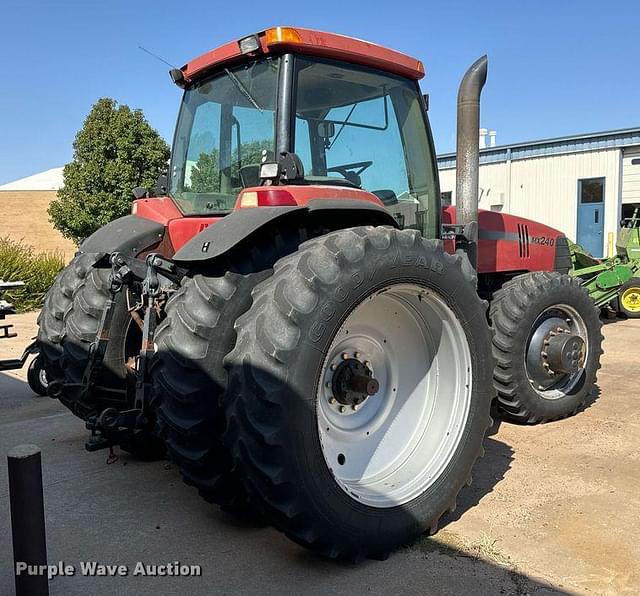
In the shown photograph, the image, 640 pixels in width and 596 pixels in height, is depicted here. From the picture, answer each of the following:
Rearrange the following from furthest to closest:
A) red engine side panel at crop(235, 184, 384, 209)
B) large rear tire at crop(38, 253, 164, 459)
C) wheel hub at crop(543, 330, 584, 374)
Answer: wheel hub at crop(543, 330, 584, 374) < large rear tire at crop(38, 253, 164, 459) < red engine side panel at crop(235, 184, 384, 209)

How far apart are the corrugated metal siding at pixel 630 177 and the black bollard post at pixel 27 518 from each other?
1828 centimetres

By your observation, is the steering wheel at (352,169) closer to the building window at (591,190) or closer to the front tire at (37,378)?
the front tire at (37,378)

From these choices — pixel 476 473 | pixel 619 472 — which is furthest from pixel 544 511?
pixel 619 472

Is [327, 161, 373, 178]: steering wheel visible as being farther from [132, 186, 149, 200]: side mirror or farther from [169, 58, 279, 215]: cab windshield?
[132, 186, 149, 200]: side mirror

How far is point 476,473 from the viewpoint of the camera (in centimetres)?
382

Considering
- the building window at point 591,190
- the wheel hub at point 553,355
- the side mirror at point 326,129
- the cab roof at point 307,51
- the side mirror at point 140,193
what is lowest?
the wheel hub at point 553,355

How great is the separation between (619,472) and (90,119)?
17.1 metres

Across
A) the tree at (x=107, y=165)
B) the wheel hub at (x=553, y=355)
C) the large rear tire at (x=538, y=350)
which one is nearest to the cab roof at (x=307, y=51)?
the large rear tire at (x=538, y=350)

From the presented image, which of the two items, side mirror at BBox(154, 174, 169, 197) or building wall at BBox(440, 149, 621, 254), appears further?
building wall at BBox(440, 149, 621, 254)

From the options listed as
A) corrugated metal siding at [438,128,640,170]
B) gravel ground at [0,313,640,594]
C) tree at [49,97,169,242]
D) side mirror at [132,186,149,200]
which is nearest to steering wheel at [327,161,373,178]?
side mirror at [132,186,149,200]

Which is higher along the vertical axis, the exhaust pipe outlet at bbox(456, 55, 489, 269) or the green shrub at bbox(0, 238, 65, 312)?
the exhaust pipe outlet at bbox(456, 55, 489, 269)

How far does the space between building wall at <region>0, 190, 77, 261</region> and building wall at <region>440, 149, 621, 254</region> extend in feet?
66.8

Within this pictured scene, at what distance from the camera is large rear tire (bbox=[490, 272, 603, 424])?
4.69 m

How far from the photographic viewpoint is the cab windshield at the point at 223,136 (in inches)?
132
